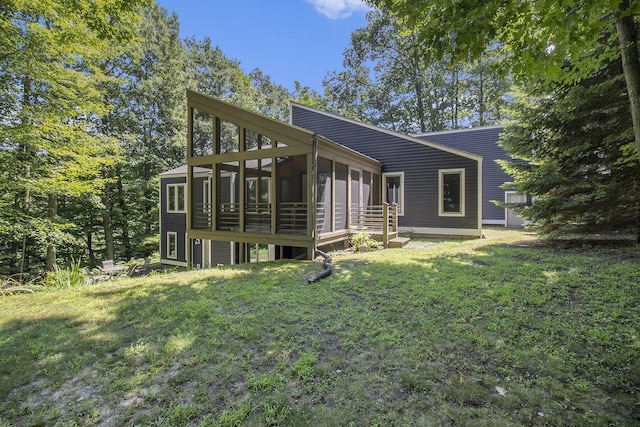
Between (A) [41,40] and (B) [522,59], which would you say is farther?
(A) [41,40]

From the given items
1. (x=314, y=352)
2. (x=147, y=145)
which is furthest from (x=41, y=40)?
(x=147, y=145)

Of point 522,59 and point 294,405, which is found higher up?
point 522,59

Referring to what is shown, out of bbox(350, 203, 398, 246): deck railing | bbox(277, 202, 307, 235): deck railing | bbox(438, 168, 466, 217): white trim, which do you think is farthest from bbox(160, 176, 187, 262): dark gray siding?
bbox(438, 168, 466, 217): white trim

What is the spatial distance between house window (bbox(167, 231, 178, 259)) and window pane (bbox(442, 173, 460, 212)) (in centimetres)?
1269

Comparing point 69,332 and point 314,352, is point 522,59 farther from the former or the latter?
point 69,332

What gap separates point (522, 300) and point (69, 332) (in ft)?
19.2

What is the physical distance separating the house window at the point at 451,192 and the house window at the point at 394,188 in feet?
4.87

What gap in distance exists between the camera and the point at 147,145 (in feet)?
69.3

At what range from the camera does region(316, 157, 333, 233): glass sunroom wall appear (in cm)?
838

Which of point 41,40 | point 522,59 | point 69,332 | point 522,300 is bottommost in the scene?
point 69,332

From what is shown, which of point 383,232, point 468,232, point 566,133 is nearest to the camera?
point 566,133

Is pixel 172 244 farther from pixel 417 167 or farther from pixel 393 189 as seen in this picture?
pixel 417 167

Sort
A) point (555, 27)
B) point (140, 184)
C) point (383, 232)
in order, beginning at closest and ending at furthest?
point (555, 27) → point (383, 232) → point (140, 184)

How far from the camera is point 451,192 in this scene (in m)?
11.5
